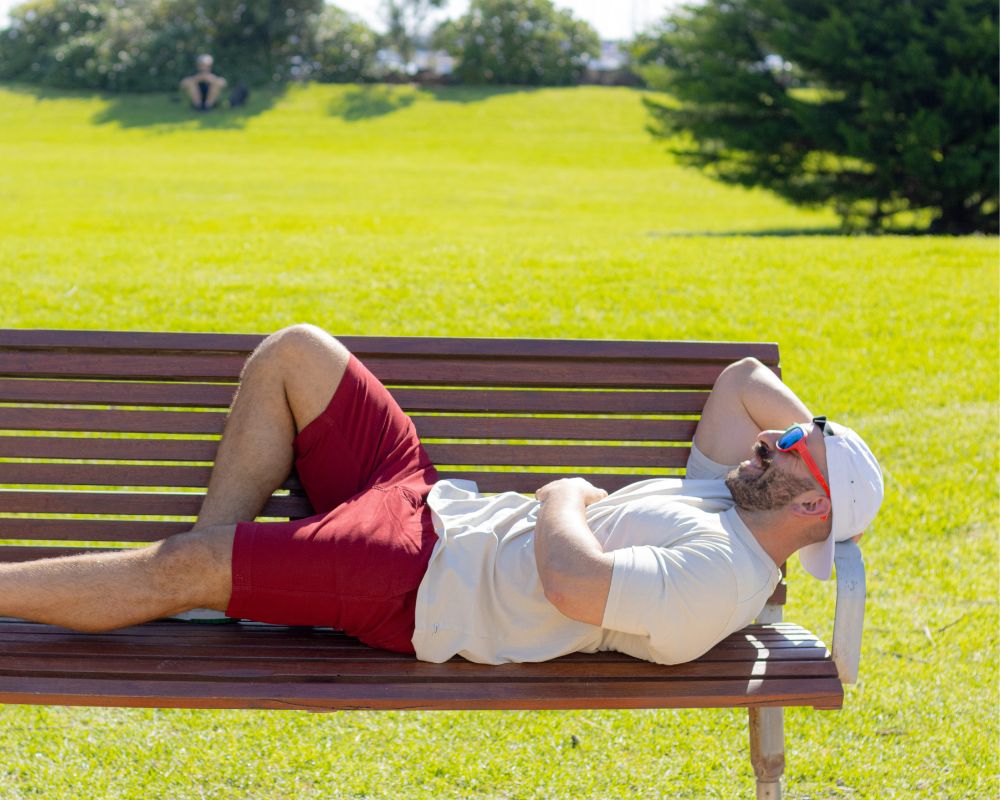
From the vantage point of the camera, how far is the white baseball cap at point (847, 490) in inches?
116

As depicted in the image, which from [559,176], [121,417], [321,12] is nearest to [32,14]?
[321,12]

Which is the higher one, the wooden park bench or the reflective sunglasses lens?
the reflective sunglasses lens

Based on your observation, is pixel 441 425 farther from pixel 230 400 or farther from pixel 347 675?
pixel 347 675

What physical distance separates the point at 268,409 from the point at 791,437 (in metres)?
1.43

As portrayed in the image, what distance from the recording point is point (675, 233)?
14664mm

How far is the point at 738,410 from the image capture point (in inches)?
140

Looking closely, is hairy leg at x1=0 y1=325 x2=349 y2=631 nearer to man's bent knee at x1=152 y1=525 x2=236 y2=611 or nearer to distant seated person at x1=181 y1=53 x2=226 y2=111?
man's bent knee at x1=152 y1=525 x2=236 y2=611

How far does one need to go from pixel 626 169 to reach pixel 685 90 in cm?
1237

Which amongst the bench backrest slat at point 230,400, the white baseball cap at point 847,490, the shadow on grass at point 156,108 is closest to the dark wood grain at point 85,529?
the bench backrest slat at point 230,400

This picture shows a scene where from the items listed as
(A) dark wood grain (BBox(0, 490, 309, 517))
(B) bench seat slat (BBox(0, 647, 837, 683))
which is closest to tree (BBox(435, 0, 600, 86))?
(A) dark wood grain (BBox(0, 490, 309, 517))

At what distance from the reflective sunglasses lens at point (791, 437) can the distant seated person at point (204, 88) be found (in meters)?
38.5

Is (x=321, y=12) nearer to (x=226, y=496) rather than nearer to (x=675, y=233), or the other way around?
(x=675, y=233)

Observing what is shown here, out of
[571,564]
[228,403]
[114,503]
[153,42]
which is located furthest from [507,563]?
[153,42]

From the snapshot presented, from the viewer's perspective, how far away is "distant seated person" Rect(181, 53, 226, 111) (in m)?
38.9
